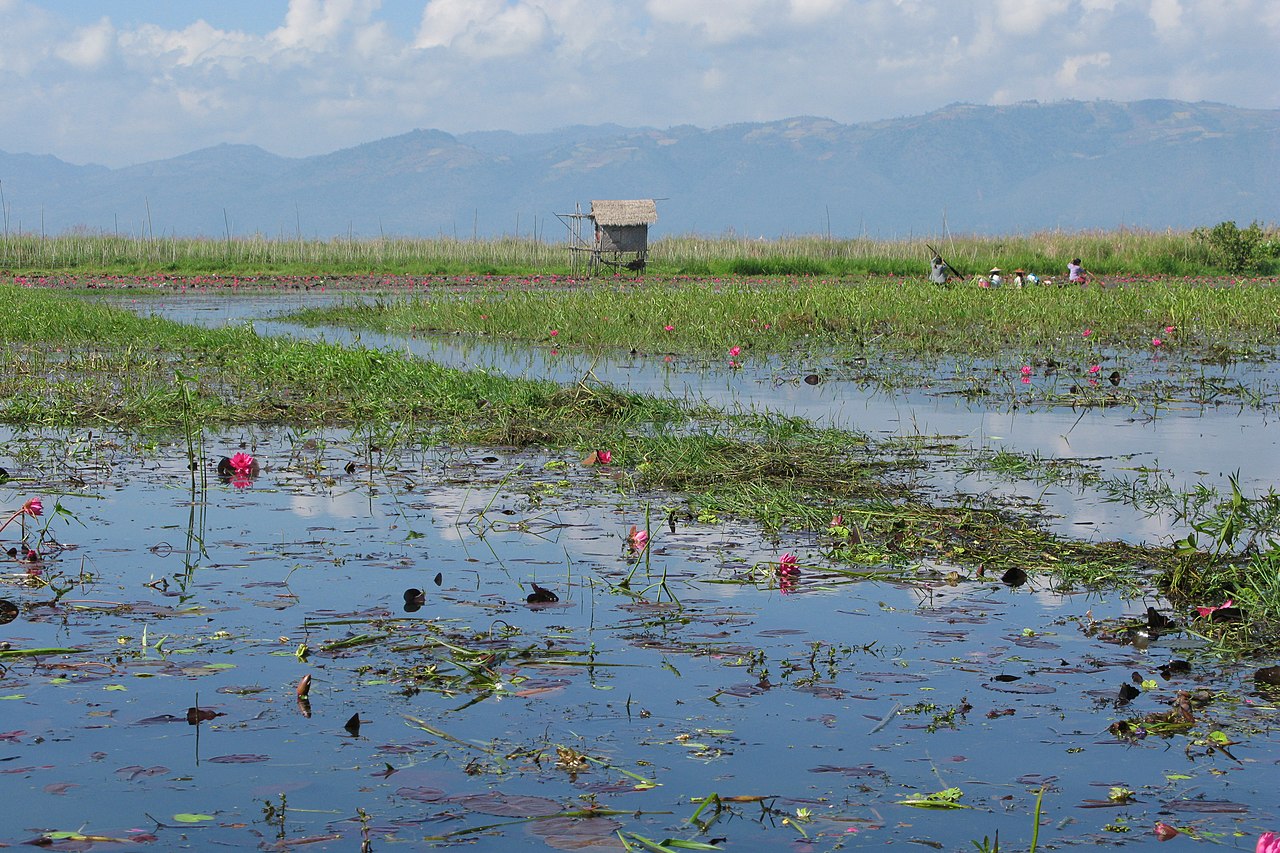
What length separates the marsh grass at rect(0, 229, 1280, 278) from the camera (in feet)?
123

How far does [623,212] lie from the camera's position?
135ft

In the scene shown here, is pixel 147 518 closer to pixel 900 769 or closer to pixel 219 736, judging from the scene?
pixel 219 736

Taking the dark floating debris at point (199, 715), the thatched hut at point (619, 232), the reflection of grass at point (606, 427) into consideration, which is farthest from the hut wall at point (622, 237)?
the dark floating debris at point (199, 715)

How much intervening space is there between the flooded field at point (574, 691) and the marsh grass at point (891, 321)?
9168 millimetres

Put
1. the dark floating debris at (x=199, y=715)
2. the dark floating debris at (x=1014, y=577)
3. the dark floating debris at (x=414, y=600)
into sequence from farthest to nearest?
the dark floating debris at (x=1014, y=577), the dark floating debris at (x=414, y=600), the dark floating debris at (x=199, y=715)

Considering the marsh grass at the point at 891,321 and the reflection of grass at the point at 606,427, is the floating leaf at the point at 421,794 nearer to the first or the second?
the reflection of grass at the point at 606,427

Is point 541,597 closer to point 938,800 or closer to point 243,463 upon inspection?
point 938,800

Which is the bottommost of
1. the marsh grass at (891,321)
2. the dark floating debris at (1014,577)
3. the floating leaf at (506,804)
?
the floating leaf at (506,804)

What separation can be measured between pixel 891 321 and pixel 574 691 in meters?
13.9

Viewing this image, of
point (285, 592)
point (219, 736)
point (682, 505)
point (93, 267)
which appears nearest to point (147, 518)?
point (285, 592)

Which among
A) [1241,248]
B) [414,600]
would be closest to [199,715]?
[414,600]

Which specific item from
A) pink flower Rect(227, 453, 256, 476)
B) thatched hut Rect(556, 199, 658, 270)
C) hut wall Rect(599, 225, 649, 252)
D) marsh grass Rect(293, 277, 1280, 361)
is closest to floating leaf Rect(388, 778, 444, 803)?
pink flower Rect(227, 453, 256, 476)

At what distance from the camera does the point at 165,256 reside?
43.3m

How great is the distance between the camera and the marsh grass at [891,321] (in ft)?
50.1
